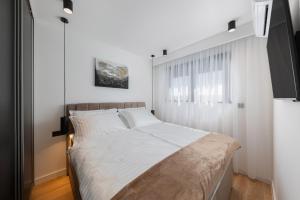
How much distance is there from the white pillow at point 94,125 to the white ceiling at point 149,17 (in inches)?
57.7

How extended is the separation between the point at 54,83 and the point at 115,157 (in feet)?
5.40

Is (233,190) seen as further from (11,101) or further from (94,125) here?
(11,101)

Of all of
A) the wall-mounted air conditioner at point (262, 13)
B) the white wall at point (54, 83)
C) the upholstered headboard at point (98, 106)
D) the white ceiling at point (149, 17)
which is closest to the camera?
the wall-mounted air conditioner at point (262, 13)

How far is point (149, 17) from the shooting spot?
1.77m

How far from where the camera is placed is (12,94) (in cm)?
98

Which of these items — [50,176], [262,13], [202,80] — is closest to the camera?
[262,13]

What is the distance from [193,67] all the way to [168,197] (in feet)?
8.47

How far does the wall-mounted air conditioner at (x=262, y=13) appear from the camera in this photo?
1003mm

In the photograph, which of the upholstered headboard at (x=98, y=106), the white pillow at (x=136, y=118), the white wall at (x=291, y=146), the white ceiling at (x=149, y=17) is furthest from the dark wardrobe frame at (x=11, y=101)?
the white wall at (x=291, y=146)

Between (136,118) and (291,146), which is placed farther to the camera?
(136,118)

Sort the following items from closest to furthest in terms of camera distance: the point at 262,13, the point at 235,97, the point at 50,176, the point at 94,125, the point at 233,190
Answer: the point at 262,13, the point at 233,190, the point at 94,125, the point at 50,176, the point at 235,97

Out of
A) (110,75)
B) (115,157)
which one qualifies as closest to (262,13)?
(115,157)

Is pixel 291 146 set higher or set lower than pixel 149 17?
lower

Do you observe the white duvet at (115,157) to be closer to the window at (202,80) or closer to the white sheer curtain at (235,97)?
the white sheer curtain at (235,97)
